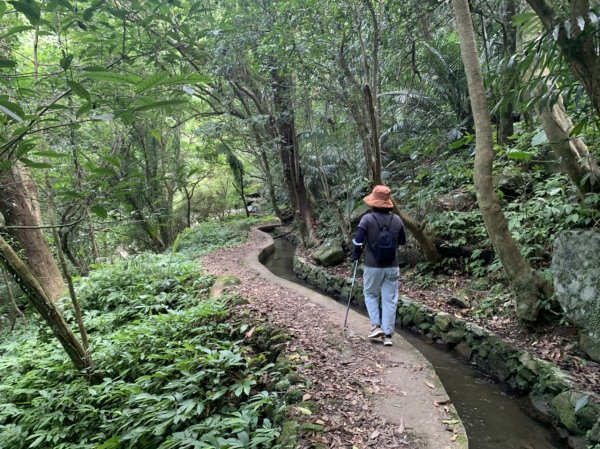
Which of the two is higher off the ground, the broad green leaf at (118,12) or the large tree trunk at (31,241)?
the broad green leaf at (118,12)

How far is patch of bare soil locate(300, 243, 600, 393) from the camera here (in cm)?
395

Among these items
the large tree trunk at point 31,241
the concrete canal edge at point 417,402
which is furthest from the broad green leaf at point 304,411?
the large tree trunk at point 31,241

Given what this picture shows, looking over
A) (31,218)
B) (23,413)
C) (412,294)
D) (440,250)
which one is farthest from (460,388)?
(31,218)

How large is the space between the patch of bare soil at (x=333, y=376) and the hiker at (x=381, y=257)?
1.26 ft

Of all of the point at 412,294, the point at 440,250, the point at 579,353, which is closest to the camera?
the point at 579,353

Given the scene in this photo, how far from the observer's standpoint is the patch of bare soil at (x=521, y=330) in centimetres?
395

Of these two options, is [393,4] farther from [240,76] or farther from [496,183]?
[240,76]

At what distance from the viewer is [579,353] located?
13.7 ft

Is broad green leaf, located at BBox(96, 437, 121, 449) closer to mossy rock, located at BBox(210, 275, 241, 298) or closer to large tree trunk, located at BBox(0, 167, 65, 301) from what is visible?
large tree trunk, located at BBox(0, 167, 65, 301)

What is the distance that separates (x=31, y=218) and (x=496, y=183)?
27.5 ft

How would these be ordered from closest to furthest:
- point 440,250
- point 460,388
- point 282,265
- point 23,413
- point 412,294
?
point 23,413 < point 460,388 < point 412,294 < point 440,250 < point 282,265

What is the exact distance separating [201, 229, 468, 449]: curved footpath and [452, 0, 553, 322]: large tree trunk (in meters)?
1.65

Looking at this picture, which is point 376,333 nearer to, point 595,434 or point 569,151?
point 595,434

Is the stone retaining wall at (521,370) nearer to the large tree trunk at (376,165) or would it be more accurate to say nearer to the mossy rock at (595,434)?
the mossy rock at (595,434)
